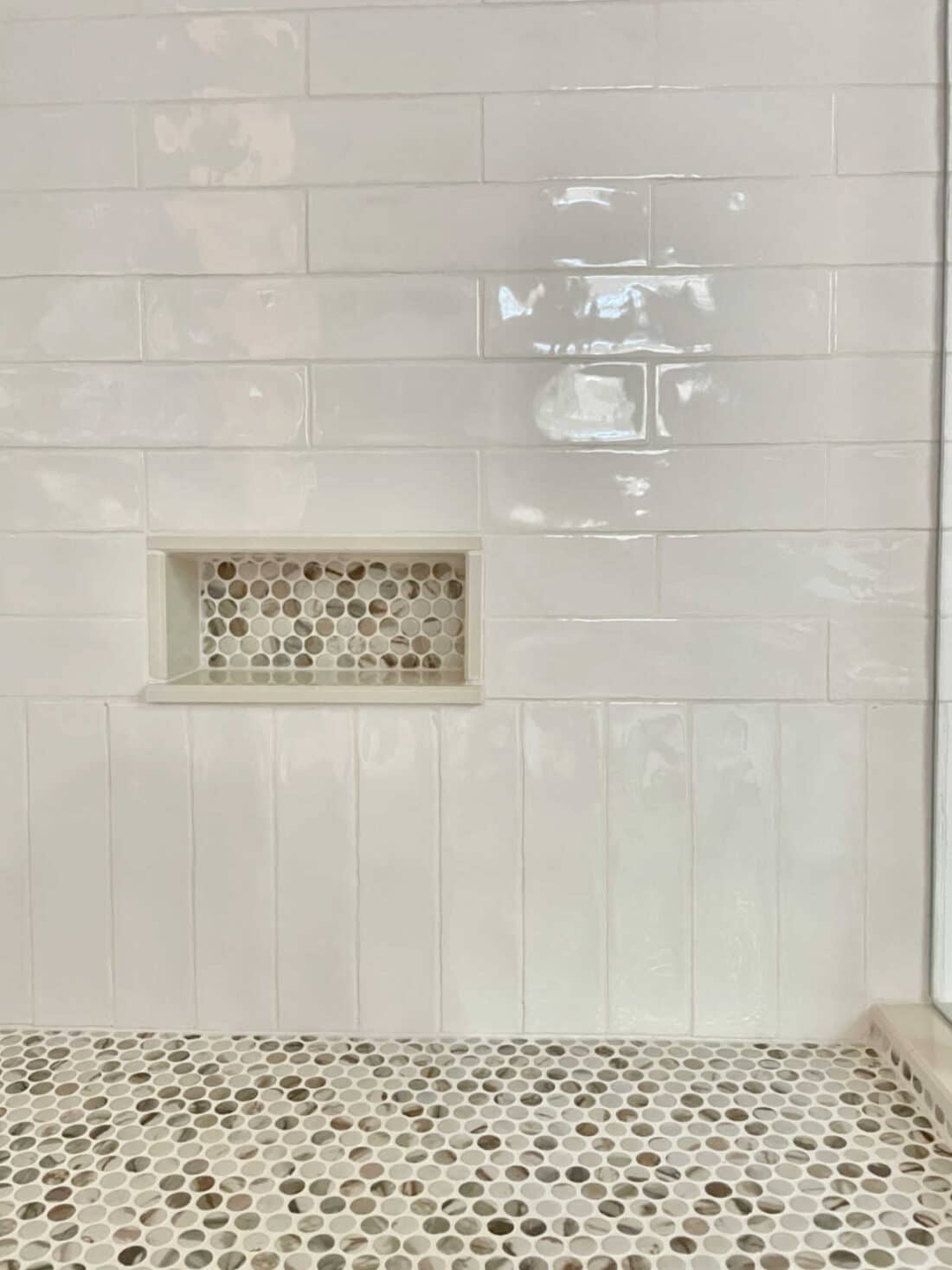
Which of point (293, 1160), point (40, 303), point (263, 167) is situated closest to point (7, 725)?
point (40, 303)

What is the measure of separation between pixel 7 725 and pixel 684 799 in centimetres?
81

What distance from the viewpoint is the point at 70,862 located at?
1.21 m

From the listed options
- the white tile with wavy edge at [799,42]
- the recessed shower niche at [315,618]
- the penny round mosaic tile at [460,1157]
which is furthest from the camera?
the recessed shower niche at [315,618]

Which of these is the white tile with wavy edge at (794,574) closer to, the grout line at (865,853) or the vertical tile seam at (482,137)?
the grout line at (865,853)

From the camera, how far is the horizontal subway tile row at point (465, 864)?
1.16 meters

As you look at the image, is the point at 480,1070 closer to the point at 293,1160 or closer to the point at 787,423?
the point at 293,1160

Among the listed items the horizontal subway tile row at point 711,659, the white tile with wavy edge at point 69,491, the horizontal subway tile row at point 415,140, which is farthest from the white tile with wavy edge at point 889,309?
the white tile with wavy edge at point 69,491

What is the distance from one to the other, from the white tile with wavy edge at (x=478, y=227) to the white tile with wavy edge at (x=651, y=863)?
0.53 meters

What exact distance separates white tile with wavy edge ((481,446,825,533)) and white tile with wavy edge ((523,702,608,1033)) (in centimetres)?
22

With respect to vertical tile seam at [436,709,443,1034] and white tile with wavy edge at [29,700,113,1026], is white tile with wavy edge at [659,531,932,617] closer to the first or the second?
vertical tile seam at [436,709,443,1034]

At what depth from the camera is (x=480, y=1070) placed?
3.61 ft

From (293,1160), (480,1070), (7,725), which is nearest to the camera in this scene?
(293,1160)

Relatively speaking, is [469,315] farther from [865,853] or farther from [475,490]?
[865,853]

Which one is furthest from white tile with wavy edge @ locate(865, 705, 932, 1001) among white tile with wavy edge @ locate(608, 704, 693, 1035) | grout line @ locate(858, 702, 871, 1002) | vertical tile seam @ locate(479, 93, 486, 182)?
vertical tile seam @ locate(479, 93, 486, 182)
